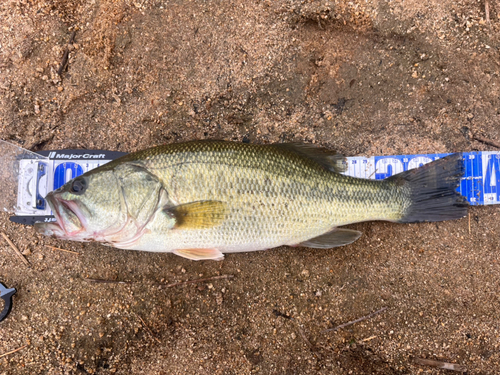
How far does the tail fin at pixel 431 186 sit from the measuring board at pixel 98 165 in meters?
0.28

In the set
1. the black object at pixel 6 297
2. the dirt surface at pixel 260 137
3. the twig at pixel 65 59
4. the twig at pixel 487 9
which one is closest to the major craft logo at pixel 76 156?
the dirt surface at pixel 260 137

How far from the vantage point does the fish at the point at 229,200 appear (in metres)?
2.56

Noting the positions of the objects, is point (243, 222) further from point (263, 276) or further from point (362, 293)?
point (362, 293)

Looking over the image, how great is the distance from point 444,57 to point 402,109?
65 centimetres

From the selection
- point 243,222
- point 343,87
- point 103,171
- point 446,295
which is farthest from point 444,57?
point 103,171

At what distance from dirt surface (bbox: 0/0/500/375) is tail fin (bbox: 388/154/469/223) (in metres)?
0.30

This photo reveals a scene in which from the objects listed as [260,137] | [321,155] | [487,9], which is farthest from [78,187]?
[487,9]

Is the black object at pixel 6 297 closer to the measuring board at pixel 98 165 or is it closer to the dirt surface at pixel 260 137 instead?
the dirt surface at pixel 260 137

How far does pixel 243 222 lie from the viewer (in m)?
2.61

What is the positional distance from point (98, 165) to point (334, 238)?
233cm

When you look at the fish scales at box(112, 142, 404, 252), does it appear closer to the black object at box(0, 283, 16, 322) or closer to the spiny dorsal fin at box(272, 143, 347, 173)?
the spiny dorsal fin at box(272, 143, 347, 173)

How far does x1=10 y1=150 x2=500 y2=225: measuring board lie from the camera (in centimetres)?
306

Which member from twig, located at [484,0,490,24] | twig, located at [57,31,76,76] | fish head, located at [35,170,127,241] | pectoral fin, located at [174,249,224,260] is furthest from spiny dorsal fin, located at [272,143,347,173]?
twig, located at [57,31,76,76]

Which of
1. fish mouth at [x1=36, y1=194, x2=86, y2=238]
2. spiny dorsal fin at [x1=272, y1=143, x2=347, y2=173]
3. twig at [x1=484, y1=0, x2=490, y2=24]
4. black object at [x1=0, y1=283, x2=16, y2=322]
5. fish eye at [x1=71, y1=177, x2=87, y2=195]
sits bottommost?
black object at [x1=0, y1=283, x2=16, y2=322]
